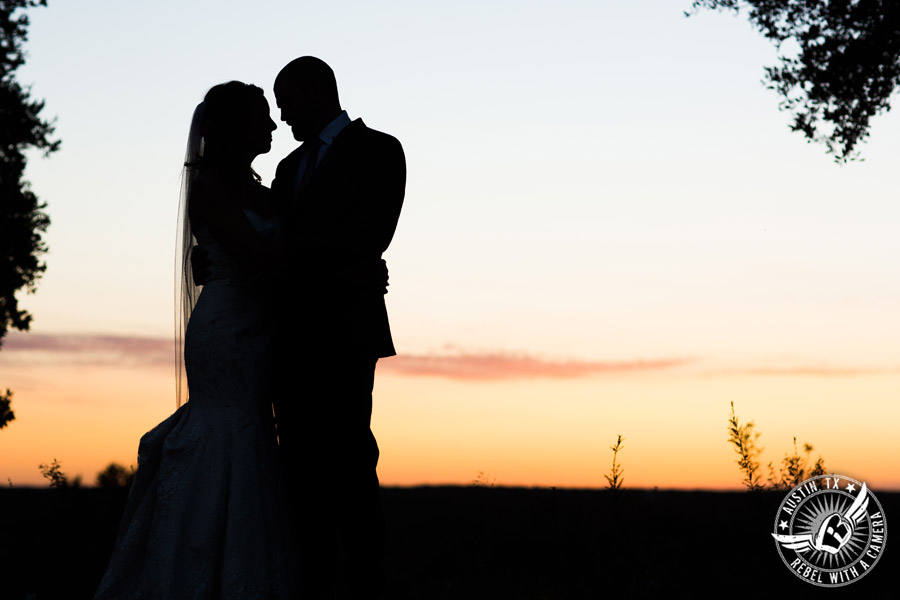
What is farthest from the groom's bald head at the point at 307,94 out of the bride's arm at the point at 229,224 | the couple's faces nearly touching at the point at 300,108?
the bride's arm at the point at 229,224

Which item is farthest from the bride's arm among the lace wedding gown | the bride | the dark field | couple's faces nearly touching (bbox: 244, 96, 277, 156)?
the dark field

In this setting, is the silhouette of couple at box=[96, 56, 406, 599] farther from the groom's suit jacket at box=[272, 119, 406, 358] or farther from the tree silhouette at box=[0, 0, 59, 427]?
the tree silhouette at box=[0, 0, 59, 427]

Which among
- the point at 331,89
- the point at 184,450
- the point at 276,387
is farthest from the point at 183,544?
the point at 331,89

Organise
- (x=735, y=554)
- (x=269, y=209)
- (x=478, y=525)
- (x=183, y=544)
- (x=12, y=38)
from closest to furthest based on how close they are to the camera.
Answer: (x=183, y=544)
(x=269, y=209)
(x=735, y=554)
(x=478, y=525)
(x=12, y=38)

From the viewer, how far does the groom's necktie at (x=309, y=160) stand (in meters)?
6.62

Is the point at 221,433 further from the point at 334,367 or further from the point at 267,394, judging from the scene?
the point at 334,367

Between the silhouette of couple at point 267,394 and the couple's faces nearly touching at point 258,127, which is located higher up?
the couple's faces nearly touching at point 258,127

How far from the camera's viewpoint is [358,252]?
6.32m

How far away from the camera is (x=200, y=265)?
21.1 ft

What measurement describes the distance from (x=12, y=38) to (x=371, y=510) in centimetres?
1973

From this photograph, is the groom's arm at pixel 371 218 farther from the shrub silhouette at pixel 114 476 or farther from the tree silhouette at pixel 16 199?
the tree silhouette at pixel 16 199

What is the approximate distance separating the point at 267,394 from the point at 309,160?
65.8 inches

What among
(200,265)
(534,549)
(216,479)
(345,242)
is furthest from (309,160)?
(534,549)

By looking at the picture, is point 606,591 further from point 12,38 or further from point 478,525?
point 12,38
